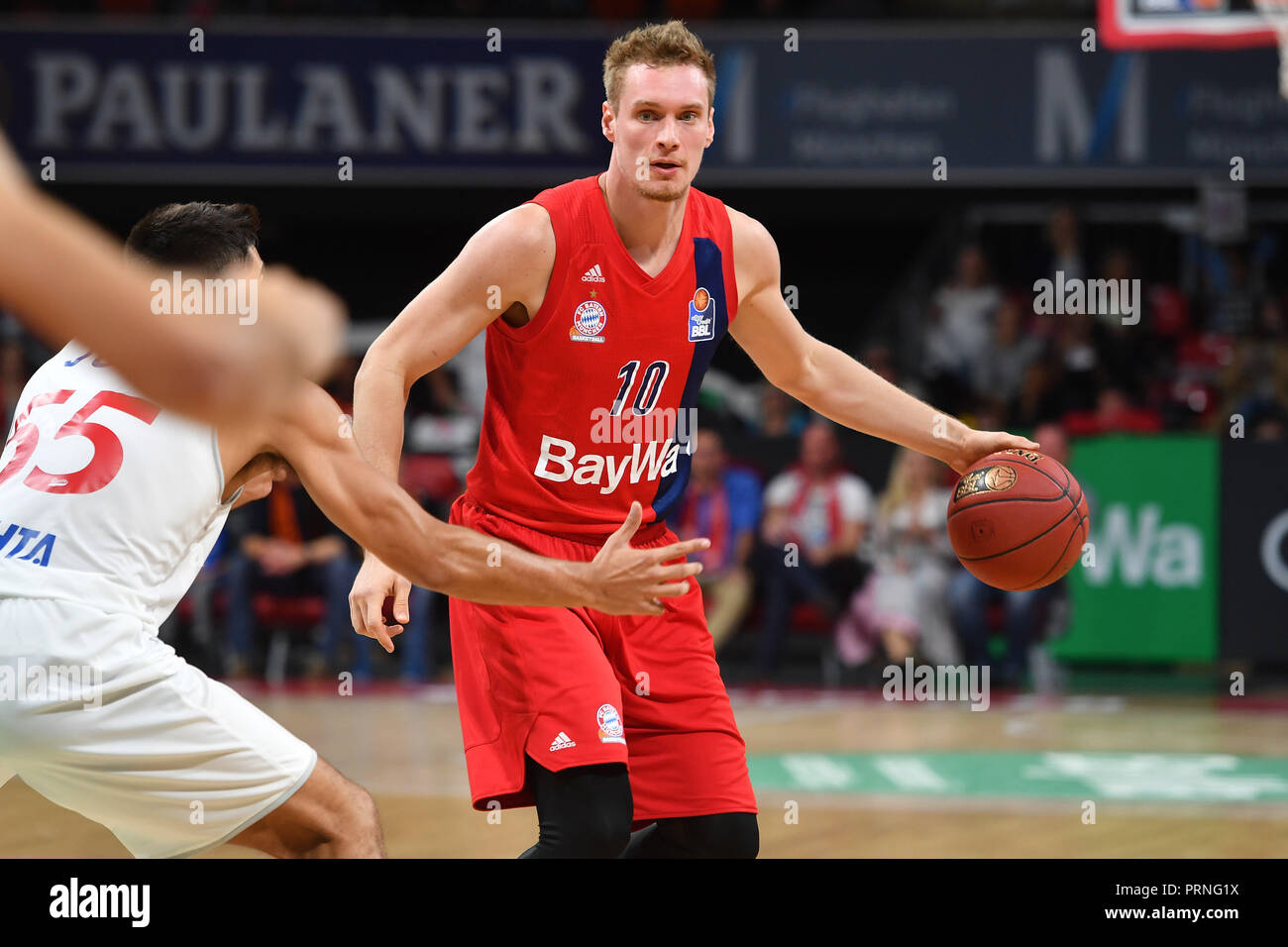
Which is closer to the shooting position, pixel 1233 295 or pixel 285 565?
pixel 285 565

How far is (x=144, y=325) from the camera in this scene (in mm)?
1436

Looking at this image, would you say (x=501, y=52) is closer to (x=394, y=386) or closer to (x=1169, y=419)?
(x=1169, y=419)

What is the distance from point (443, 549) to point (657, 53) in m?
1.38

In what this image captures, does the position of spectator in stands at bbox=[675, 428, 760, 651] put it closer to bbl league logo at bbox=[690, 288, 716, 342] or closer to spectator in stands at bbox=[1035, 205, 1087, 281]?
spectator in stands at bbox=[1035, 205, 1087, 281]

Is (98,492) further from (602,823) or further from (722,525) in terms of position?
(722,525)

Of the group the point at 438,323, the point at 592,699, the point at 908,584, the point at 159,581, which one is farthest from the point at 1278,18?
the point at 159,581

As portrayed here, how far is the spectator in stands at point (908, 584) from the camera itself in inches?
364

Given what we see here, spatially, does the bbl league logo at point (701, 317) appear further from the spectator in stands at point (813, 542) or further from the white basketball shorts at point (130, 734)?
the spectator in stands at point (813, 542)

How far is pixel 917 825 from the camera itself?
18.8 feet

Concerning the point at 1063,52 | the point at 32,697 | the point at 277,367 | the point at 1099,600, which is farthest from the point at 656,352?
the point at 1063,52

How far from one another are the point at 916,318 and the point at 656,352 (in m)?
9.52

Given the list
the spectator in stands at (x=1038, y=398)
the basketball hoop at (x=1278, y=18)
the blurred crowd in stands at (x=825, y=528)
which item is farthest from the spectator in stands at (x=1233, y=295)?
the basketball hoop at (x=1278, y=18)

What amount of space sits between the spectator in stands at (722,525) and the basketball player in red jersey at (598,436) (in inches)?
228

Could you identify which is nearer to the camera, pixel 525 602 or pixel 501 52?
pixel 525 602
